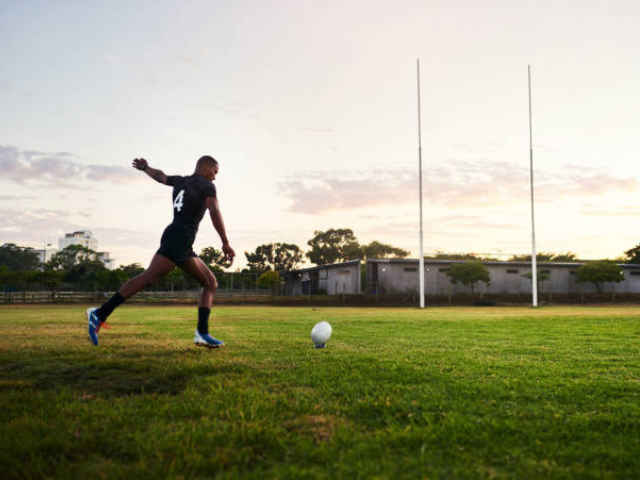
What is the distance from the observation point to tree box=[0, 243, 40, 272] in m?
99.9

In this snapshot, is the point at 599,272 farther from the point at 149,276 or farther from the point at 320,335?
the point at 149,276

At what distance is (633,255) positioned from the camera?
66188 millimetres

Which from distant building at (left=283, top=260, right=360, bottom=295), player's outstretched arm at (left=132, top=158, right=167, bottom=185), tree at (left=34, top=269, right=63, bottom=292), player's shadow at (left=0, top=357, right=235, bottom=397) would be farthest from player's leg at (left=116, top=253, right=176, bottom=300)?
tree at (left=34, top=269, right=63, bottom=292)

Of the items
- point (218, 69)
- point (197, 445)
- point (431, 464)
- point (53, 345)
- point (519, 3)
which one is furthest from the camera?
point (519, 3)

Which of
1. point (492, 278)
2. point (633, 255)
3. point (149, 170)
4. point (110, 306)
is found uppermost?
point (633, 255)

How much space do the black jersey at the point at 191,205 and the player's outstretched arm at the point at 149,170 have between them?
1.84 ft

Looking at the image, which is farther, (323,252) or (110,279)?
(323,252)

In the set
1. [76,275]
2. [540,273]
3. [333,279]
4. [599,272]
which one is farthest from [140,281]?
[76,275]

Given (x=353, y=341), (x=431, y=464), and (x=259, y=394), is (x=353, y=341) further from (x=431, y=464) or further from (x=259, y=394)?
(x=431, y=464)

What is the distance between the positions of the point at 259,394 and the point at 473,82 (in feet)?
96.9

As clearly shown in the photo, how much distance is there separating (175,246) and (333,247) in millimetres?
84369

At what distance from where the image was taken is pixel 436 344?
749 cm

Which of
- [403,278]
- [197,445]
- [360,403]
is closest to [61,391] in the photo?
[197,445]

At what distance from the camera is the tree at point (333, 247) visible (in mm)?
88812
